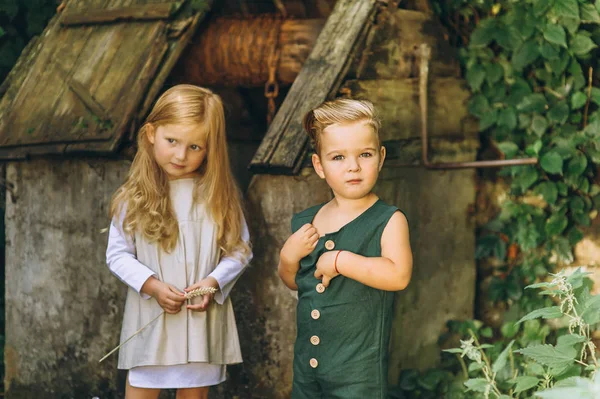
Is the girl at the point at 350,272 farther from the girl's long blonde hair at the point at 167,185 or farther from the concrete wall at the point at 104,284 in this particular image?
the concrete wall at the point at 104,284

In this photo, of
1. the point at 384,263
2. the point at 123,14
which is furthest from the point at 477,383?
the point at 123,14

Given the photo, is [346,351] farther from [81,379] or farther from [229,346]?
[81,379]

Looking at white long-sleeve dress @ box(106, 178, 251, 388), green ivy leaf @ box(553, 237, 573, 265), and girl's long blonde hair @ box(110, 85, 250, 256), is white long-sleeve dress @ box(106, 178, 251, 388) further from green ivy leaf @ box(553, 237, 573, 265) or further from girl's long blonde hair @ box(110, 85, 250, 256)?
green ivy leaf @ box(553, 237, 573, 265)

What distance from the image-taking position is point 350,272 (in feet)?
9.91

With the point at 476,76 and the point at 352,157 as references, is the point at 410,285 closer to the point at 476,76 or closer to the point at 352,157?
the point at 476,76

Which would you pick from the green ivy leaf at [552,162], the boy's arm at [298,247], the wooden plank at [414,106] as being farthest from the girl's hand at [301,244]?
the green ivy leaf at [552,162]

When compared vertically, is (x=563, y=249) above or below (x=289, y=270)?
above

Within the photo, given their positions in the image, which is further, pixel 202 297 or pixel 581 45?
pixel 581 45

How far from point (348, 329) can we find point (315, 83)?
135 centimetres

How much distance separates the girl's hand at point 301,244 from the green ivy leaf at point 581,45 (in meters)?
1.97

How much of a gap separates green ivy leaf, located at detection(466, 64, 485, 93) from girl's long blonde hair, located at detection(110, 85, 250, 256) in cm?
161

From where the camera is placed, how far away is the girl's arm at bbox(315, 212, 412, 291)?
301cm

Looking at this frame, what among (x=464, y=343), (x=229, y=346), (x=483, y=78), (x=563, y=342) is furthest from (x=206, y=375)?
(x=483, y=78)

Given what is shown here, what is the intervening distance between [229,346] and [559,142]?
6.52ft
